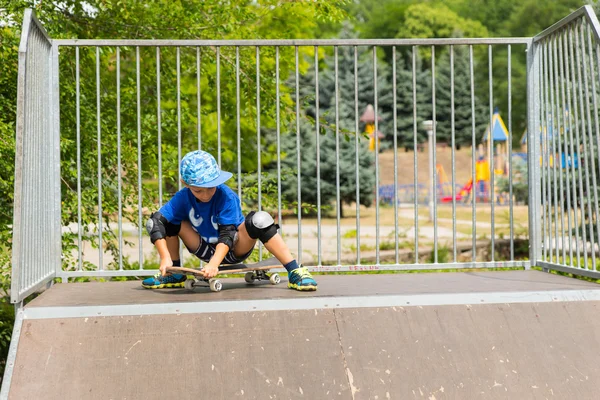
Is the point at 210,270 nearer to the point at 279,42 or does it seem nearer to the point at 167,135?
the point at 279,42

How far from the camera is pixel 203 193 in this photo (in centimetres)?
423

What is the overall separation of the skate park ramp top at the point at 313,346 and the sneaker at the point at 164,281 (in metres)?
→ 0.42

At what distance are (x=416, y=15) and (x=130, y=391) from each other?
7664cm

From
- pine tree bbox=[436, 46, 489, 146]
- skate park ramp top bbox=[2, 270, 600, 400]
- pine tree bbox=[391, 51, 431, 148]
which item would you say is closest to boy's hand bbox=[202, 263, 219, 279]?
skate park ramp top bbox=[2, 270, 600, 400]

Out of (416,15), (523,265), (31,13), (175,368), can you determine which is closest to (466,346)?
(175,368)

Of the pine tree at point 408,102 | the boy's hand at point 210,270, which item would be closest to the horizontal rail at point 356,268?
the boy's hand at point 210,270

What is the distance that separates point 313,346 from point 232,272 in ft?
2.94

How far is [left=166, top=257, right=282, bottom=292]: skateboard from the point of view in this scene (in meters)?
4.11

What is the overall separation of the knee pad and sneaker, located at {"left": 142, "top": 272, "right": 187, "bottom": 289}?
0.61m

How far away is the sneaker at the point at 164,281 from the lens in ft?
14.6

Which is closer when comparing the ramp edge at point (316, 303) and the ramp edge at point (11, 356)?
the ramp edge at point (11, 356)

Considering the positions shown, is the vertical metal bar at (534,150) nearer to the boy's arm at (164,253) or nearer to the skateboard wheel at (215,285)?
the skateboard wheel at (215,285)

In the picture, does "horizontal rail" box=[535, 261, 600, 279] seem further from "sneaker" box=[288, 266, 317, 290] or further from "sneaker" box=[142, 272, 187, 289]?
"sneaker" box=[142, 272, 187, 289]

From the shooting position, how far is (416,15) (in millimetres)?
76125
